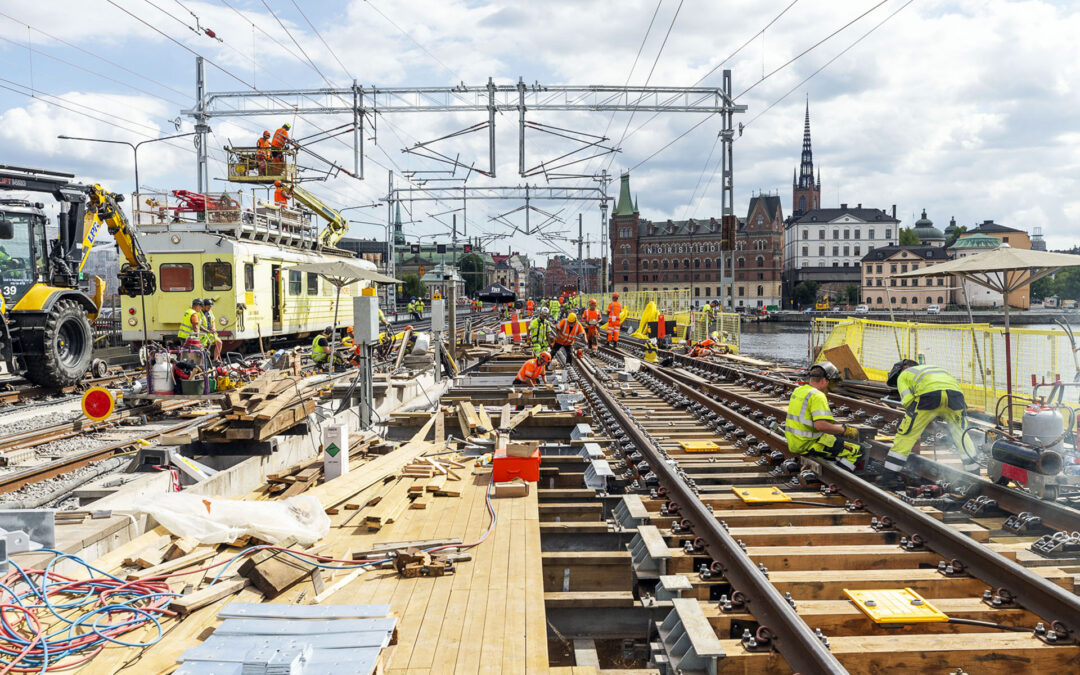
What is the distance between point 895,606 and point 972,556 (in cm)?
94

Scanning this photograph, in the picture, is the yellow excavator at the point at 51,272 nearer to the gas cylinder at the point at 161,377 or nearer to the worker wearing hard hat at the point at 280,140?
the gas cylinder at the point at 161,377

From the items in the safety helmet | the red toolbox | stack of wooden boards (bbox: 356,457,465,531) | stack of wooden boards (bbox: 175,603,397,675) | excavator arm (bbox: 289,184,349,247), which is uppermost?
excavator arm (bbox: 289,184,349,247)

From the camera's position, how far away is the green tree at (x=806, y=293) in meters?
120

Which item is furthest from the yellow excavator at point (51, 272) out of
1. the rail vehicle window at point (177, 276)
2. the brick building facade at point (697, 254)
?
the brick building facade at point (697, 254)

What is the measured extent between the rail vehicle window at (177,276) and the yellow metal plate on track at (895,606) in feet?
64.4

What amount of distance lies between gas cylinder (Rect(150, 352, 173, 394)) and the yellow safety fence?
12258mm

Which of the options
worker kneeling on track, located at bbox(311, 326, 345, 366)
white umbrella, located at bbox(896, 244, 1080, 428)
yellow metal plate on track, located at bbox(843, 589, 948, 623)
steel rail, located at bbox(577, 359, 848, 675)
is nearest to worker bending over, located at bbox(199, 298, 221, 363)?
worker kneeling on track, located at bbox(311, 326, 345, 366)

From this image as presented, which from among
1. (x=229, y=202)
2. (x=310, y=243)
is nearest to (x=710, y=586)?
(x=229, y=202)

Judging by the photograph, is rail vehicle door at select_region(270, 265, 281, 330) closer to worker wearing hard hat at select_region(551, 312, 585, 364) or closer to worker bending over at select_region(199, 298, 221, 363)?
worker bending over at select_region(199, 298, 221, 363)

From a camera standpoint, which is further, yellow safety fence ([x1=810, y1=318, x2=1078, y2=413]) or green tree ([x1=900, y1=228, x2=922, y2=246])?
green tree ([x1=900, y1=228, x2=922, y2=246])

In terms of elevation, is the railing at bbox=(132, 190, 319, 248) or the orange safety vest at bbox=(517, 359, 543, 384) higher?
the railing at bbox=(132, 190, 319, 248)

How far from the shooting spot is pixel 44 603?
3.97 metres

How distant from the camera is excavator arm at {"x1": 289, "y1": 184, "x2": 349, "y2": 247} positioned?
2547 cm

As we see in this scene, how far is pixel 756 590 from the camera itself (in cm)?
426
